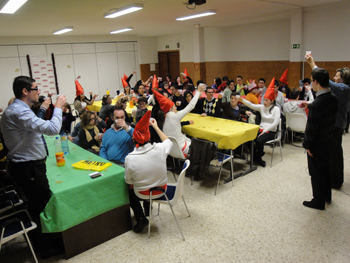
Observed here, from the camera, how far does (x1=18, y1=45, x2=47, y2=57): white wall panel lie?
34.9ft

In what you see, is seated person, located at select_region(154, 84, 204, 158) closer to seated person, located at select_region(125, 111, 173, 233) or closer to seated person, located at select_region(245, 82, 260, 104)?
seated person, located at select_region(125, 111, 173, 233)

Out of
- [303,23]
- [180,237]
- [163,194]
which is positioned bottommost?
[180,237]

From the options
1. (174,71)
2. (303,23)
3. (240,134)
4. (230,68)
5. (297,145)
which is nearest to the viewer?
(240,134)

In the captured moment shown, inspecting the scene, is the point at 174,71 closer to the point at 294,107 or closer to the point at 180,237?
the point at 294,107

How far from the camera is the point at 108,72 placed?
1292cm

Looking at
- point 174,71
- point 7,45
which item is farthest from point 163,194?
point 174,71

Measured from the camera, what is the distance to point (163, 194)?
278 centimetres

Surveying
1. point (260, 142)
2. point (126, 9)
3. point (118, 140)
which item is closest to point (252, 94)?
point (260, 142)

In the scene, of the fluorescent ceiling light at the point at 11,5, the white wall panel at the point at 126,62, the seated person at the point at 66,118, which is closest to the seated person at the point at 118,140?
the seated person at the point at 66,118

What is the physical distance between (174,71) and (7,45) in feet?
24.0

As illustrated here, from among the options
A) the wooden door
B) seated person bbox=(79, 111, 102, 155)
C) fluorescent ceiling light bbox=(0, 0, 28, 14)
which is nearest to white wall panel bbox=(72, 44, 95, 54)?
the wooden door

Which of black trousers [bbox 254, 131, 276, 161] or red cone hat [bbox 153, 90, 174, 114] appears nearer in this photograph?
red cone hat [bbox 153, 90, 174, 114]

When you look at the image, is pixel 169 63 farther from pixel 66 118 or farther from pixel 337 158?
pixel 337 158

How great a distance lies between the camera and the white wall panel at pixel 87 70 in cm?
1198
